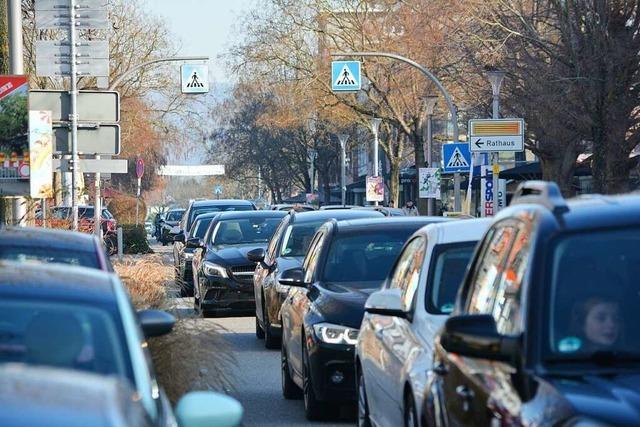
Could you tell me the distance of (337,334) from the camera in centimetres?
1105

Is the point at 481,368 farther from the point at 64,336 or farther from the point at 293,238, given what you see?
the point at 293,238

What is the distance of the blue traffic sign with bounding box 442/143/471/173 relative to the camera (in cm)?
3462

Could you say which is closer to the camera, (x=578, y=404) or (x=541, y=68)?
(x=578, y=404)

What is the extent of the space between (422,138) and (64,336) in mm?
52341

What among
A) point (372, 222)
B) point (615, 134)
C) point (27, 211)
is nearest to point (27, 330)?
point (372, 222)

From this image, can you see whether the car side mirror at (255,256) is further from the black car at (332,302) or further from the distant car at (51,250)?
the distant car at (51,250)

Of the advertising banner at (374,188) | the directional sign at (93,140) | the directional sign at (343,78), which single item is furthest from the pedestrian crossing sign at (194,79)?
the directional sign at (93,140)

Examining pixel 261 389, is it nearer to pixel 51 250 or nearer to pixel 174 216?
pixel 51 250

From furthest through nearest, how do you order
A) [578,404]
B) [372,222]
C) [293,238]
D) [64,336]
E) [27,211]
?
[27,211]
[293,238]
[372,222]
[64,336]
[578,404]

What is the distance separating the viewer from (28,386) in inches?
145

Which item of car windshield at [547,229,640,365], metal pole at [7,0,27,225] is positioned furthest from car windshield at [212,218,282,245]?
car windshield at [547,229,640,365]

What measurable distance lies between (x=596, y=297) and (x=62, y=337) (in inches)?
81.0

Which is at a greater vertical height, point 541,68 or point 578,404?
point 541,68

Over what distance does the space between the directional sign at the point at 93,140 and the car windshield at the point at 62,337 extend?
54.0 ft
